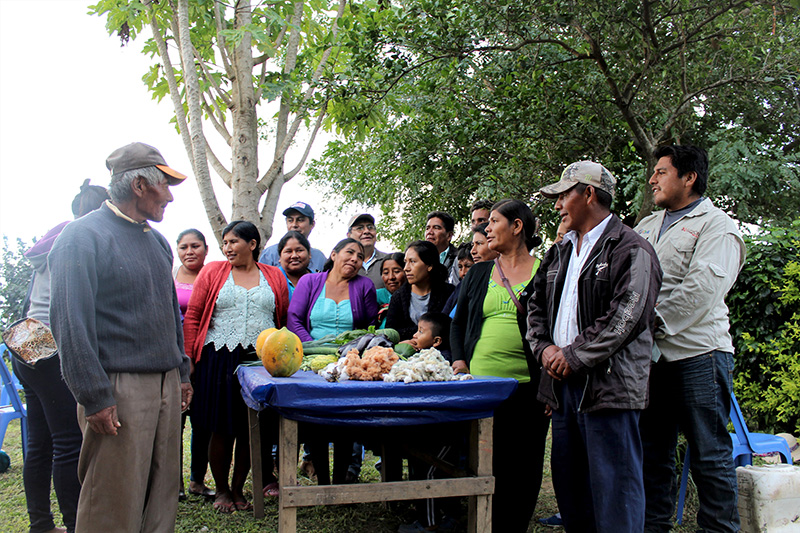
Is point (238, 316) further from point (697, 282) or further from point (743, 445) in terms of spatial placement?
point (743, 445)

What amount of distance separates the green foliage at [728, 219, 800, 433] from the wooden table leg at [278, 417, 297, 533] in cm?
385

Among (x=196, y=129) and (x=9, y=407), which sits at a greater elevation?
(x=196, y=129)

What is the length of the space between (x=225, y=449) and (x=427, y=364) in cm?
192

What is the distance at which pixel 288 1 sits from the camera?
21.7 feet

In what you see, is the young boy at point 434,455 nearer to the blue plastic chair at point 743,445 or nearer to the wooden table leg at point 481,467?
the wooden table leg at point 481,467

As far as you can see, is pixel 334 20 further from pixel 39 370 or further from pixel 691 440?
pixel 691 440

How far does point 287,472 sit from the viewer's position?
266 centimetres

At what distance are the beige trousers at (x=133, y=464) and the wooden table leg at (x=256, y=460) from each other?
93 centimetres

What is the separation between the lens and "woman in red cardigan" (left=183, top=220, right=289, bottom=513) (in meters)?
3.93

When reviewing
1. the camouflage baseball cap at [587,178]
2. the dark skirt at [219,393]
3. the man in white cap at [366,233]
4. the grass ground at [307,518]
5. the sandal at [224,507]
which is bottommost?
the grass ground at [307,518]

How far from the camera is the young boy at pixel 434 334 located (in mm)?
3727

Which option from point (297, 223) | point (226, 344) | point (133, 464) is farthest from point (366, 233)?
point (133, 464)

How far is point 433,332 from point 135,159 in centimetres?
201

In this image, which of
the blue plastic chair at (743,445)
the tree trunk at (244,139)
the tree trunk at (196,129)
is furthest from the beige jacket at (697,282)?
the tree trunk at (196,129)
